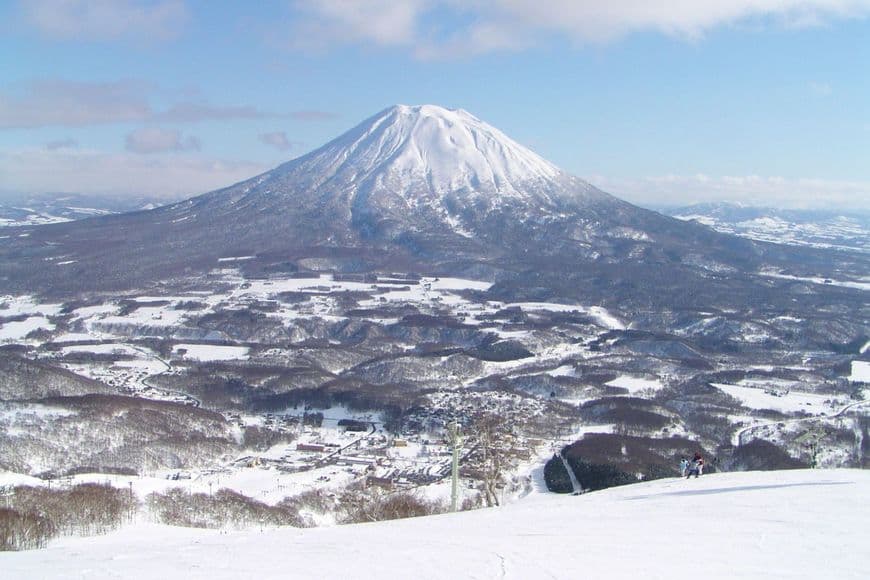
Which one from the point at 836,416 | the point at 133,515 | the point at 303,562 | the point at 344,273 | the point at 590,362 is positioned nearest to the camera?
the point at 303,562

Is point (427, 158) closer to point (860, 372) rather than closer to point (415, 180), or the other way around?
point (415, 180)

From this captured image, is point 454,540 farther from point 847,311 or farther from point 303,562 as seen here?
point 847,311

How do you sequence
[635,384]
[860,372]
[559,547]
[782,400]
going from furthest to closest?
[860,372]
[635,384]
[782,400]
[559,547]

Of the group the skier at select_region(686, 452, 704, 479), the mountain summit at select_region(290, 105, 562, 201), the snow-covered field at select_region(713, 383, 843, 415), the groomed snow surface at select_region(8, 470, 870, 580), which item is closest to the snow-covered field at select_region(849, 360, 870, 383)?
the snow-covered field at select_region(713, 383, 843, 415)

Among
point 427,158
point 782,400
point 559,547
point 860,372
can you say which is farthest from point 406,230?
point 559,547

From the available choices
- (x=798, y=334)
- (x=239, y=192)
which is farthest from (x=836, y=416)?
(x=239, y=192)

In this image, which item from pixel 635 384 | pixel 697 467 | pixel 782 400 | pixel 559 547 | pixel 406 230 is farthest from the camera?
pixel 406 230

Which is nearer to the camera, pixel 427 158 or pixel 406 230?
pixel 406 230

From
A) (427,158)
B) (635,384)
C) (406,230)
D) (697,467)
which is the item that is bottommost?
(635,384)

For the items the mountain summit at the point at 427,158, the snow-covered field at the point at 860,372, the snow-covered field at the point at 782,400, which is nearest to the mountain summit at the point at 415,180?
the mountain summit at the point at 427,158
